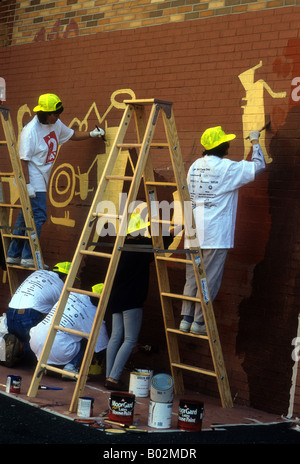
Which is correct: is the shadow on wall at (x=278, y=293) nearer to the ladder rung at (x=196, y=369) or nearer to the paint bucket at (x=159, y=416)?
the ladder rung at (x=196, y=369)

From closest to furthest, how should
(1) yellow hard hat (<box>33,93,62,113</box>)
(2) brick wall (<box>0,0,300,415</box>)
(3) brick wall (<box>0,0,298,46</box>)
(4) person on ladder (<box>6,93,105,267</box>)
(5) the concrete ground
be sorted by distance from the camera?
1. (5) the concrete ground
2. (2) brick wall (<box>0,0,300,415</box>)
3. (3) brick wall (<box>0,0,298,46</box>)
4. (1) yellow hard hat (<box>33,93,62,113</box>)
5. (4) person on ladder (<box>6,93,105,267</box>)

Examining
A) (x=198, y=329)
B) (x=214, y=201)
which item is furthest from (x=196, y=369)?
(x=214, y=201)

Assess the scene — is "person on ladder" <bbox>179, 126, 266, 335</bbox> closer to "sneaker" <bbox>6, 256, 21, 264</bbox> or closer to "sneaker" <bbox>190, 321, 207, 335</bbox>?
"sneaker" <bbox>190, 321, 207, 335</bbox>

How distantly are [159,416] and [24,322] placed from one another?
2.36 meters

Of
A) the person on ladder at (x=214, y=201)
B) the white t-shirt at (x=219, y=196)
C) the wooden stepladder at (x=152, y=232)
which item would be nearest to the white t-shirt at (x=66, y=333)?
the wooden stepladder at (x=152, y=232)

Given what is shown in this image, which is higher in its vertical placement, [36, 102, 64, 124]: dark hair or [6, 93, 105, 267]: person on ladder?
[36, 102, 64, 124]: dark hair

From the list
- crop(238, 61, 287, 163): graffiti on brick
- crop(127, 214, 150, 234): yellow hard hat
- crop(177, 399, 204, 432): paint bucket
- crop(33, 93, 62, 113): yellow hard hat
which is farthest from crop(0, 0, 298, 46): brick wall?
crop(177, 399, 204, 432): paint bucket

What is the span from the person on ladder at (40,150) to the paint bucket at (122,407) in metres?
2.84

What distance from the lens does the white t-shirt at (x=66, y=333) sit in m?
7.11

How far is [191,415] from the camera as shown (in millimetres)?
5594

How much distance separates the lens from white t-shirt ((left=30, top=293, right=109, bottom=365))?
7.11m

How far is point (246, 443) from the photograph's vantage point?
5.38 metres
